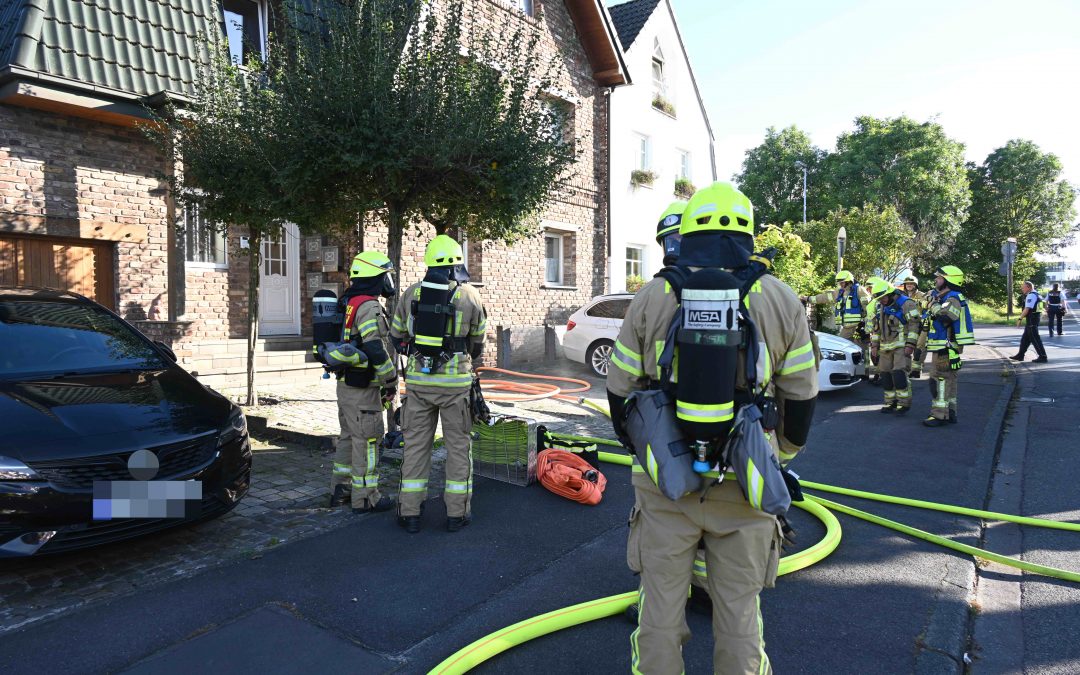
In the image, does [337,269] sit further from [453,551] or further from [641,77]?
[641,77]

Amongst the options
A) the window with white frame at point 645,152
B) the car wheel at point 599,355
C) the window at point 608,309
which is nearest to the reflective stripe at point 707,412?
the window at point 608,309

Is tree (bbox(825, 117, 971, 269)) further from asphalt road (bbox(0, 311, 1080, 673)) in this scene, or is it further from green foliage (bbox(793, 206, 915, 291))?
asphalt road (bbox(0, 311, 1080, 673))

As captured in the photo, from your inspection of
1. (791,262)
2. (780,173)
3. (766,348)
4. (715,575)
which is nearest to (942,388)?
(766,348)

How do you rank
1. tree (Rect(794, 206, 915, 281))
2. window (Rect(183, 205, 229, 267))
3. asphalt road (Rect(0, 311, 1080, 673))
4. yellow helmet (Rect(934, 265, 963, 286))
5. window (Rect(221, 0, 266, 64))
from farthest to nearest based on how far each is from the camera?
1. tree (Rect(794, 206, 915, 281))
2. window (Rect(221, 0, 266, 64))
3. window (Rect(183, 205, 229, 267))
4. yellow helmet (Rect(934, 265, 963, 286))
5. asphalt road (Rect(0, 311, 1080, 673))

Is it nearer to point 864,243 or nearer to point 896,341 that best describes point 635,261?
point 896,341

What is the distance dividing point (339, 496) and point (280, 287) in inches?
291

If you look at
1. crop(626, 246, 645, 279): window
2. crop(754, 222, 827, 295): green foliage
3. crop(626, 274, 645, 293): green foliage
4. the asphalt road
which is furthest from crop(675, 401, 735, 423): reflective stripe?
crop(754, 222, 827, 295): green foliage

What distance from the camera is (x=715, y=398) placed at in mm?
2248

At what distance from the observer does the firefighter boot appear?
5.18 meters

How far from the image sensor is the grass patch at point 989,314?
35.6m

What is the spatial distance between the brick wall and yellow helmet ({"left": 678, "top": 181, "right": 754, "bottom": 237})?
8.74 m

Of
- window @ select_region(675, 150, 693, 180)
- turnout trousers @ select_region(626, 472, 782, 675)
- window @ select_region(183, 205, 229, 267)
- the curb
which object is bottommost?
the curb

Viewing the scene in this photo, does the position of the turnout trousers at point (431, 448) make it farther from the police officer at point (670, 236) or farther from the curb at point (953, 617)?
the curb at point (953, 617)

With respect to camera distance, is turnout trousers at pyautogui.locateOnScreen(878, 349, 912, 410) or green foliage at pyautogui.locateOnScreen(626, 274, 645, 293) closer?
turnout trousers at pyautogui.locateOnScreen(878, 349, 912, 410)
